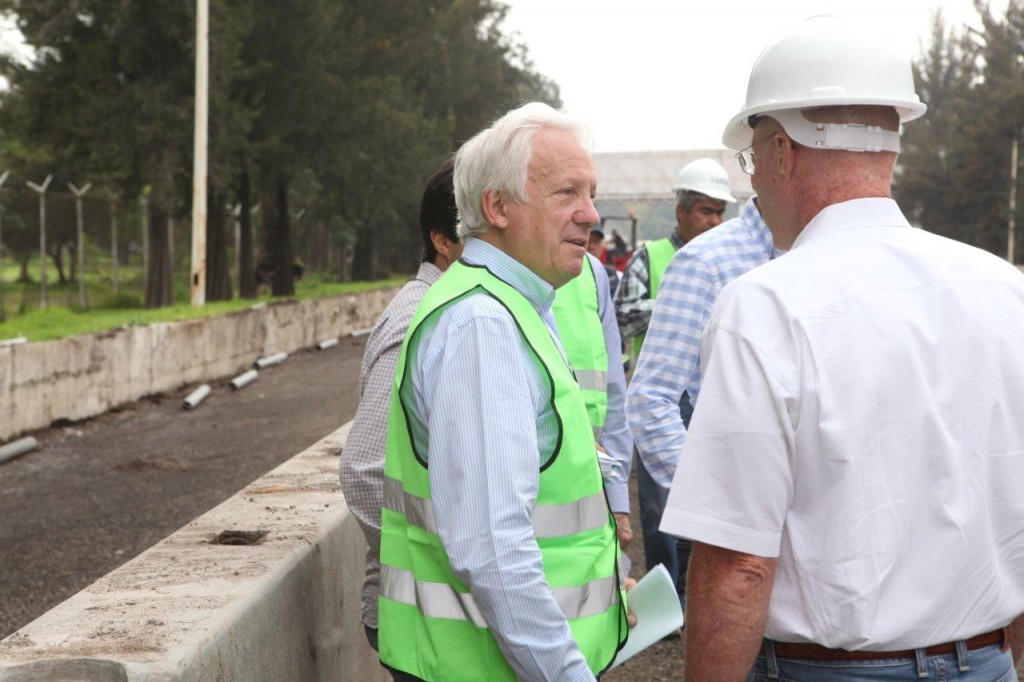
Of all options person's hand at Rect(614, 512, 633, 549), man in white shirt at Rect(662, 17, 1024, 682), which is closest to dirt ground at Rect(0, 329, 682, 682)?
person's hand at Rect(614, 512, 633, 549)

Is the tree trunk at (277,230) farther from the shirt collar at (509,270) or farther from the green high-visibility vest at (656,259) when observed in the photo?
the shirt collar at (509,270)

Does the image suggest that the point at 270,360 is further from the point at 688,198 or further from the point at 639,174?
the point at 639,174

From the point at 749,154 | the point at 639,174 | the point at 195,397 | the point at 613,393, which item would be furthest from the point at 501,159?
the point at 639,174

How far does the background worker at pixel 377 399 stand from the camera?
11.1 feet

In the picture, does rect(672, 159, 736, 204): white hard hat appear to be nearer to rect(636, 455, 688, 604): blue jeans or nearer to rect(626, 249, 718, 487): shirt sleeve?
rect(636, 455, 688, 604): blue jeans

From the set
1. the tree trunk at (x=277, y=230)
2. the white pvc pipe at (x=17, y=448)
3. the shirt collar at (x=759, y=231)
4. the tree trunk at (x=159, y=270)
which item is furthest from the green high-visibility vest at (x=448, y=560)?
the tree trunk at (x=277, y=230)

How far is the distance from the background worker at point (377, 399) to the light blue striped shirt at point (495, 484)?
76 cm

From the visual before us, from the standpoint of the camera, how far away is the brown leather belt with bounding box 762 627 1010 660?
7.72ft

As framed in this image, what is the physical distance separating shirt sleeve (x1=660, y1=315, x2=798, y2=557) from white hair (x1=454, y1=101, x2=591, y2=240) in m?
0.69

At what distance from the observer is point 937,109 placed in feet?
307

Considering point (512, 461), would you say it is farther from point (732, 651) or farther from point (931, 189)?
point (931, 189)

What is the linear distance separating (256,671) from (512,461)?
3.68 ft

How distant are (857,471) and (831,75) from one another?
30.0 inches

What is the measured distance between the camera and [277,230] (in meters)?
38.9
